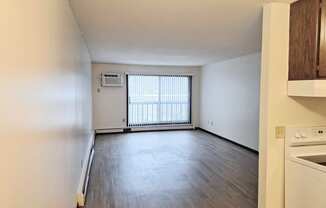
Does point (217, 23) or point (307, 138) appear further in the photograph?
point (217, 23)

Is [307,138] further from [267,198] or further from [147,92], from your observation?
[147,92]

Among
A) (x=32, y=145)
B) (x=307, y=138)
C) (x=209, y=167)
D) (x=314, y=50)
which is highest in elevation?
(x=314, y=50)

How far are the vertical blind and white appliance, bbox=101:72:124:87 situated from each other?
37 centimetres

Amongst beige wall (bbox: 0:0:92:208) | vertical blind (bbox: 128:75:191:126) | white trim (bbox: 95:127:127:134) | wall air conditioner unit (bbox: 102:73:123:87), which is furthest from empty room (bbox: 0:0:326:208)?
wall air conditioner unit (bbox: 102:73:123:87)

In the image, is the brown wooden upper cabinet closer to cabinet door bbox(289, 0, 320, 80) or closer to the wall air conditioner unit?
cabinet door bbox(289, 0, 320, 80)

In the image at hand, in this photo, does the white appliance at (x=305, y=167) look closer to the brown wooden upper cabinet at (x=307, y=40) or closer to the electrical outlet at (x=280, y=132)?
the electrical outlet at (x=280, y=132)

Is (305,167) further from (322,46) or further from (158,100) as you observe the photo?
(158,100)

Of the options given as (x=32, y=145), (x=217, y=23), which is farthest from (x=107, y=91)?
(x=32, y=145)

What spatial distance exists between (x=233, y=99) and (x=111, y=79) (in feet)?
11.9

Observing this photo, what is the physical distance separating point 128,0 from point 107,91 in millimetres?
5447

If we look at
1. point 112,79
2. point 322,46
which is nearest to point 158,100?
point 112,79

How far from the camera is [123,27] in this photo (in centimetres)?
322

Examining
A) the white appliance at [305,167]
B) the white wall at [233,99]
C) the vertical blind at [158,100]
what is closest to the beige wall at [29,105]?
the white appliance at [305,167]

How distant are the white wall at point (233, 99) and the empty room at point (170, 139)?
44 mm
